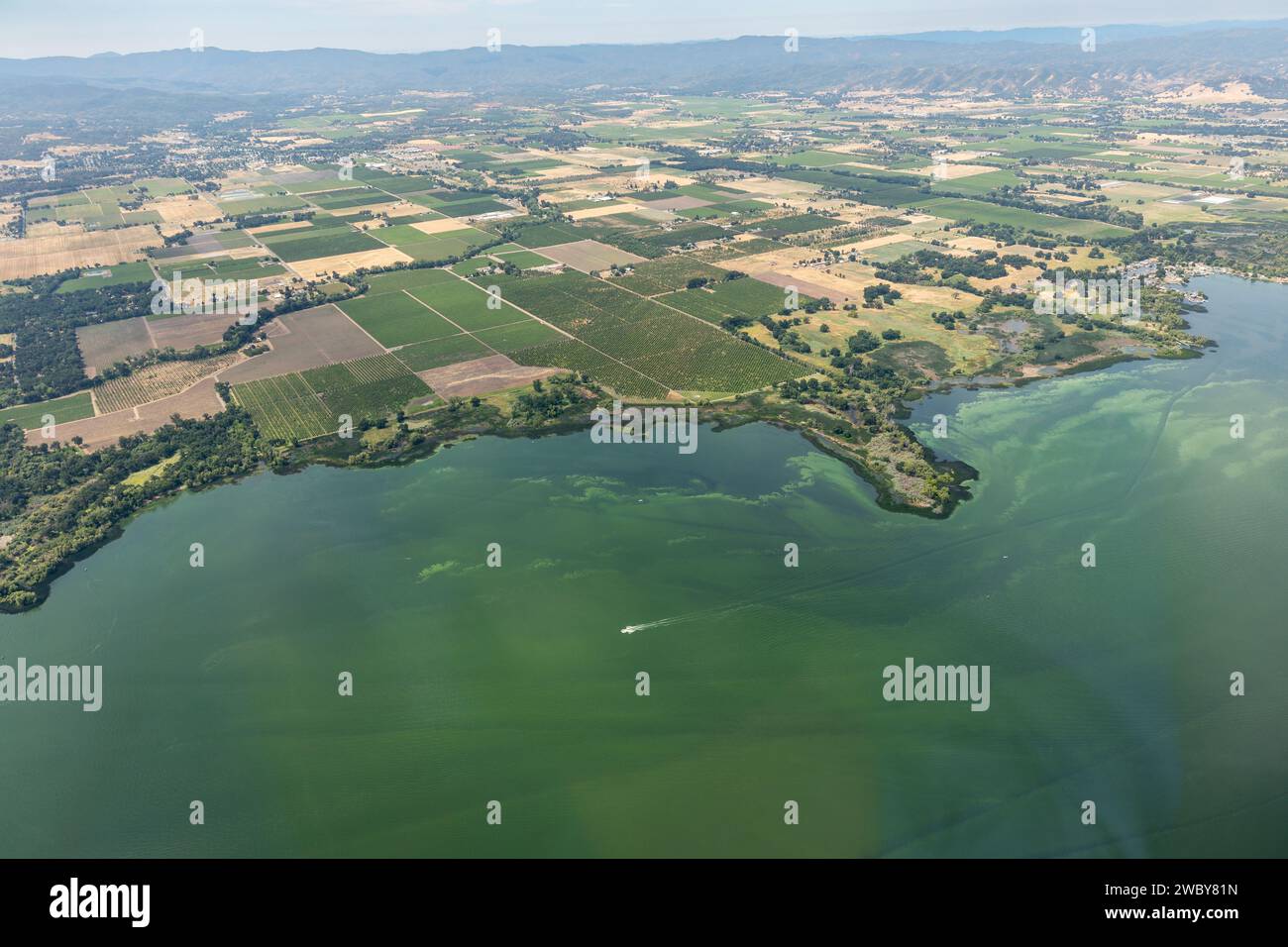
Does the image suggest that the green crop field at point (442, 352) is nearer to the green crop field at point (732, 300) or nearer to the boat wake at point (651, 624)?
the green crop field at point (732, 300)

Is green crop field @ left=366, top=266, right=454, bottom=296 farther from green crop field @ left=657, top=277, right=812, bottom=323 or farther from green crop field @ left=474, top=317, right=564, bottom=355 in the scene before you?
green crop field @ left=657, top=277, right=812, bottom=323

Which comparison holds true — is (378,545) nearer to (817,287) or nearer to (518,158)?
(817,287)

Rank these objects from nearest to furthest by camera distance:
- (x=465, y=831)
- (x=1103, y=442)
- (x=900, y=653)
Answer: (x=465, y=831) → (x=900, y=653) → (x=1103, y=442)

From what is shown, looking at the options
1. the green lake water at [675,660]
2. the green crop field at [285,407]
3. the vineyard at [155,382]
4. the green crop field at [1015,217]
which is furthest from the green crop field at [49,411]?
the green crop field at [1015,217]

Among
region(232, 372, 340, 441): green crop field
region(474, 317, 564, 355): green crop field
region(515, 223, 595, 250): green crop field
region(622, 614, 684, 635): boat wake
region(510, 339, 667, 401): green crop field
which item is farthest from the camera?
region(515, 223, 595, 250): green crop field

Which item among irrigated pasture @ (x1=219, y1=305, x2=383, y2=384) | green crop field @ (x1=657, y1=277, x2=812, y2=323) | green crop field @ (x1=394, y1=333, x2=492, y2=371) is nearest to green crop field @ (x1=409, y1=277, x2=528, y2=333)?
green crop field @ (x1=394, y1=333, x2=492, y2=371)
